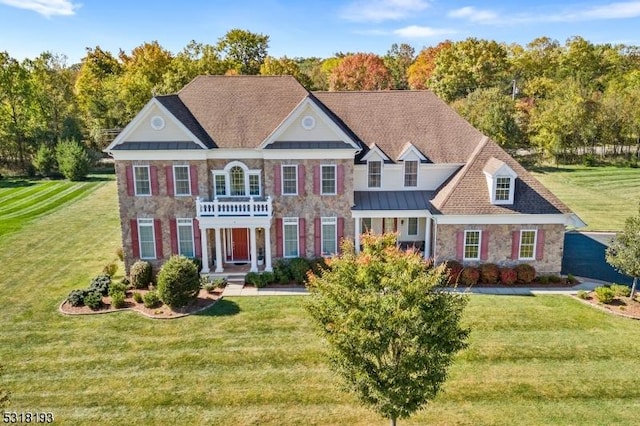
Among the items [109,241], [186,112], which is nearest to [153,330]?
[186,112]

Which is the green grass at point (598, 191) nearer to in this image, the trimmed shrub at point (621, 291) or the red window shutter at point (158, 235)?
the trimmed shrub at point (621, 291)

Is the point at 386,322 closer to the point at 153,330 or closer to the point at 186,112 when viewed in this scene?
the point at 153,330

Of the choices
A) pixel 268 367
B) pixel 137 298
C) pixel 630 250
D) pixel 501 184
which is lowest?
pixel 268 367

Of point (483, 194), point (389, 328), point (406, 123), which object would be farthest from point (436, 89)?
point (389, 328)

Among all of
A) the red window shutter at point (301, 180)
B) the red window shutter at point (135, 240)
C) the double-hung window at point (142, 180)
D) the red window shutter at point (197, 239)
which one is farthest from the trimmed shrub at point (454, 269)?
the red window shutter at point (135, 240)

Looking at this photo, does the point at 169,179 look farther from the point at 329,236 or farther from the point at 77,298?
the point at 329,236

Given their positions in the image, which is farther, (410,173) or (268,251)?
(410,173)

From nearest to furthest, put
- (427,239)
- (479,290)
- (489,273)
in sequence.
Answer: (479,290), (489,273), (427,239)
